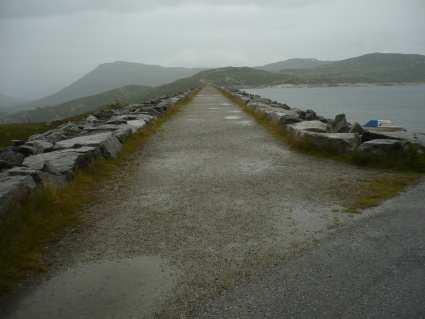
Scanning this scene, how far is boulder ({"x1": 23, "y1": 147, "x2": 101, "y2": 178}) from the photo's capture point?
256 inches

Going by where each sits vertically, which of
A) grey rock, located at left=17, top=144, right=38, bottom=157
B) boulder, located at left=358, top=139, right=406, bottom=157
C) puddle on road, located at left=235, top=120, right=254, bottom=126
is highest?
puddle on road, located at left=235, top=120, right=254, bottom=126

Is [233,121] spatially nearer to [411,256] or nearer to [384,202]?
[384,202]

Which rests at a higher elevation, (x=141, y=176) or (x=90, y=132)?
(x=90, y=132)

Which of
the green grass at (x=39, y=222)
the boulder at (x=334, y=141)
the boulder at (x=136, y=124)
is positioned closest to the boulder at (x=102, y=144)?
the green grass at (x=39, y=222)

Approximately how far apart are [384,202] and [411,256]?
70.1 inches

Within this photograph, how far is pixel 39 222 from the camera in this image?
5.00 meters

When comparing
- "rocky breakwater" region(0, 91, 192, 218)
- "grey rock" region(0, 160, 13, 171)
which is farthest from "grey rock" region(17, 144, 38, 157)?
"grey rock" region(0, 160, 13, 171)

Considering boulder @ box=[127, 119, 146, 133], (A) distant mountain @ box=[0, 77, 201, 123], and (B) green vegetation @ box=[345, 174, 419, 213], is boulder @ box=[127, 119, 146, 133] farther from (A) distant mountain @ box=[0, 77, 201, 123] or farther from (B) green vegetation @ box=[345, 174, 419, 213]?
(A) distant mountain @ box=[0, 77, 201, 123]

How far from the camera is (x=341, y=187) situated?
21.2ft

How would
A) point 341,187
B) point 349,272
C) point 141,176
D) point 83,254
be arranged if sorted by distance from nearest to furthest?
1. point 349,272
2. point 83,254
3. point 341,187
4. point 141,176

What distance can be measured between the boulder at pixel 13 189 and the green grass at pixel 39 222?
10 centimetres

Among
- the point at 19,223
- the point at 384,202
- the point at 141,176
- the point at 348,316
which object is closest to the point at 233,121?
the point at 141,176

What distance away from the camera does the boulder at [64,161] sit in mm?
6504

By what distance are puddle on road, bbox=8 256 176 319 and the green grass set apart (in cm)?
45
